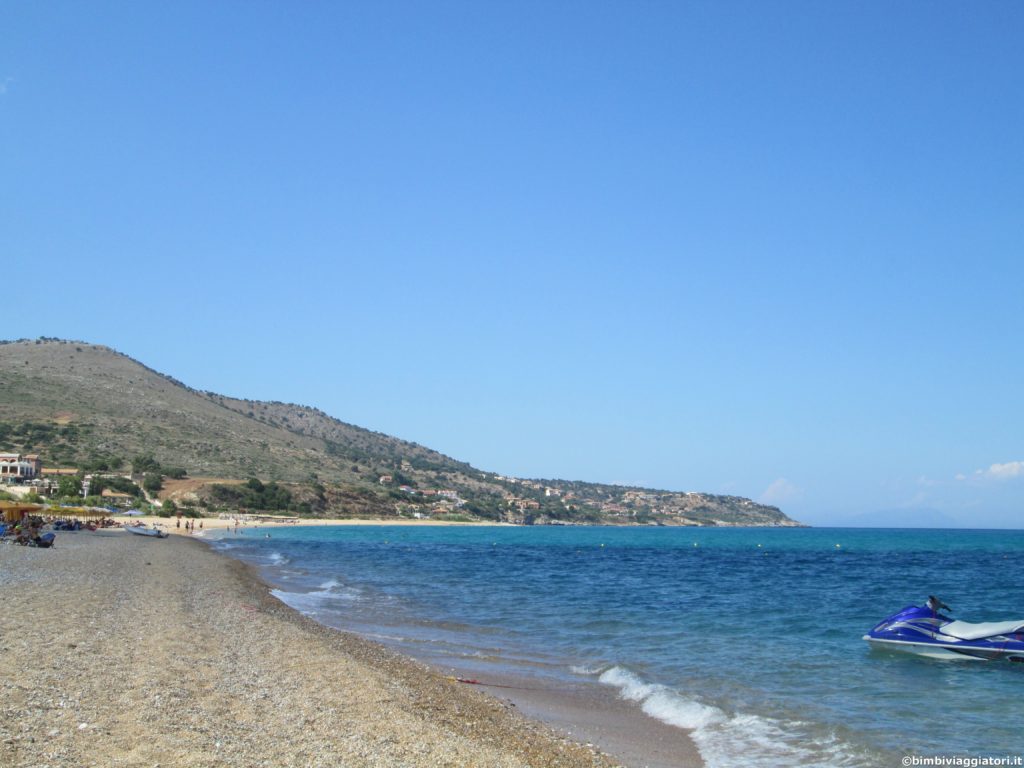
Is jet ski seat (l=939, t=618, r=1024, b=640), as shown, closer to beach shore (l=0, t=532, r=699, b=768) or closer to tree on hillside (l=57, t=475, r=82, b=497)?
beach shore (l=0, t=532, r=699, b=768)

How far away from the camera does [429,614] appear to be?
25.0m

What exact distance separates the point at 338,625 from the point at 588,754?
12.9 meters

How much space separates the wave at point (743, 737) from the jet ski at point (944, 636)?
25.9 ft

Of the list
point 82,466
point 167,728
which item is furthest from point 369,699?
point 82,466

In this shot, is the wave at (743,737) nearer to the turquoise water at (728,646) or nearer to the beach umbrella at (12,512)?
the turquoise water at (728,646)

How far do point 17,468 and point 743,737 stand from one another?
292 feet

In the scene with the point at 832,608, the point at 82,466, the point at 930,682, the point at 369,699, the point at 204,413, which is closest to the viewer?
the point at 369,699

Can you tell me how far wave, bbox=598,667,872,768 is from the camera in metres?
10.3

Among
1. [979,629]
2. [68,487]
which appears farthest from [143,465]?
[979,629]

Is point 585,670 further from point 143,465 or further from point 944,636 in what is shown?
point 143,465

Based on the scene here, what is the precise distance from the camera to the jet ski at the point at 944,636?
17625 millimetres

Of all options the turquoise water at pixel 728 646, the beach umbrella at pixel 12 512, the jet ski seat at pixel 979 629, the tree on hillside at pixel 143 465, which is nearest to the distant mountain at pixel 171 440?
the tree on hillside at pixel 143 465

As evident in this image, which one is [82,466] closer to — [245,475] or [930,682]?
[245,475]

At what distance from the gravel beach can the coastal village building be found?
2845 inches
